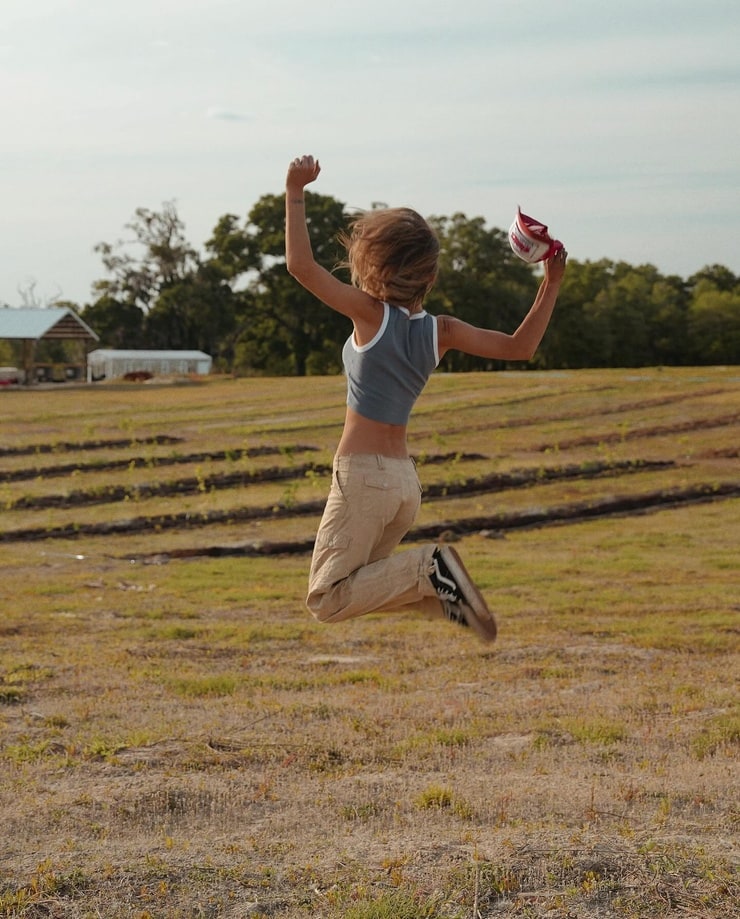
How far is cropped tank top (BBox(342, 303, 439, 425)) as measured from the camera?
15.0 feet

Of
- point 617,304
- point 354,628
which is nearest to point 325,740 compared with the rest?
point 354,628

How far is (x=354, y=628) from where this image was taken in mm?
11547

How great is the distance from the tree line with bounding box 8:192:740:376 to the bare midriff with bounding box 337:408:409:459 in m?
47.9

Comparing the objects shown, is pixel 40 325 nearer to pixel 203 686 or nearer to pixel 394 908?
pixel 203 686

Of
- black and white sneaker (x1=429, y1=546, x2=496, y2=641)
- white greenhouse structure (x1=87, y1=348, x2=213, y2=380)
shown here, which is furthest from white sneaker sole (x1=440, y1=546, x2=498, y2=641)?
white greenhouse structure (x1=87, y1=348, x2=213, y2=380)

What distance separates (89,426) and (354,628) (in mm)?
19532

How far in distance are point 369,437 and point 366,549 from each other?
0.44m

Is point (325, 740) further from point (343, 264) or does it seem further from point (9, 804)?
point (343, 264)

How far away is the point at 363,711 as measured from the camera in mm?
8117

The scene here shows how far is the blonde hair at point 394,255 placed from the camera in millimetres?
4520

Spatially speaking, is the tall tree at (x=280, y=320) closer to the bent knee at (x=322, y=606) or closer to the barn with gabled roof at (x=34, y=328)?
the barn with gabled roof at (x=34, y=328)

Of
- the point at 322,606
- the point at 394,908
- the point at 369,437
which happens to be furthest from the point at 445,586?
the point at 394,908

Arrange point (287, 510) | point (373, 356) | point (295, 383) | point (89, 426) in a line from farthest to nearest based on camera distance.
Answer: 1. point (295, 383)
2. point (89, 426)
3. point (287, 510)
4. point (373, 356)

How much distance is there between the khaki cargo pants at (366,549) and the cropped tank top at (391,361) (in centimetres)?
23
